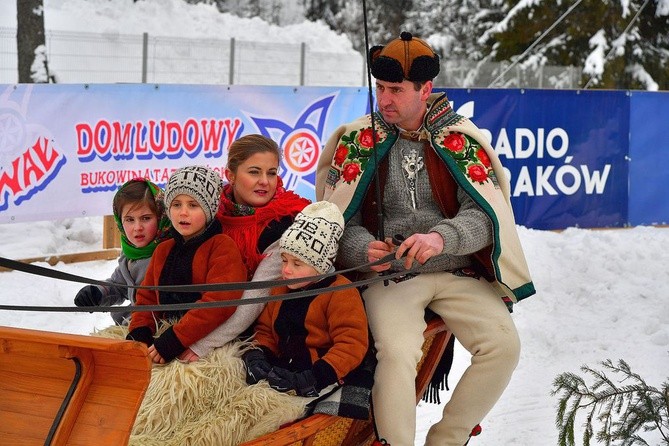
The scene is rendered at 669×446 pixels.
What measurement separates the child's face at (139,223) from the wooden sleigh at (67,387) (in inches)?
49.9

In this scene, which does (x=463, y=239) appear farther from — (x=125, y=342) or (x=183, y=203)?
(x=125, y=342)

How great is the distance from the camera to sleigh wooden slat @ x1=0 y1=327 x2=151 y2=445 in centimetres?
264

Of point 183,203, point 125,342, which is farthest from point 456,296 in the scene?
point 125,342

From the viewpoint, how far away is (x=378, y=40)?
31.9m

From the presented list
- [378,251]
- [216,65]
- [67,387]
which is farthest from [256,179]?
[216,65]

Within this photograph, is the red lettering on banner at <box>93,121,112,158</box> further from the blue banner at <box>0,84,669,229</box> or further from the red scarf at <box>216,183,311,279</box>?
the red scarf at <box>216,183,311,279</box>

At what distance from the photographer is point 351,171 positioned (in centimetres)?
404

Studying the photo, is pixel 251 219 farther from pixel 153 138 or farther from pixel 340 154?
pixel 153 138

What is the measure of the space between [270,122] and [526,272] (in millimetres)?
5268

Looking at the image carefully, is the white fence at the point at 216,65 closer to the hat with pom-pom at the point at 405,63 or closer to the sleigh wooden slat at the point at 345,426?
the hat with pom-pom at the point at 405,63

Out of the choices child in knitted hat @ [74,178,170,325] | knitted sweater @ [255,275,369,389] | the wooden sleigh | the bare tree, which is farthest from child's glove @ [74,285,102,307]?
the bare tree

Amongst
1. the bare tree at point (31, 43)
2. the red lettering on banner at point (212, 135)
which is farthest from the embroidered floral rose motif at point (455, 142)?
the bare tree at point (31, 43)

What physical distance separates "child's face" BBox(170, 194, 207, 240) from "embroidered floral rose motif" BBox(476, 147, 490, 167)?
1.11 meters

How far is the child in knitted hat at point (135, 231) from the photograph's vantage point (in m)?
4.03
